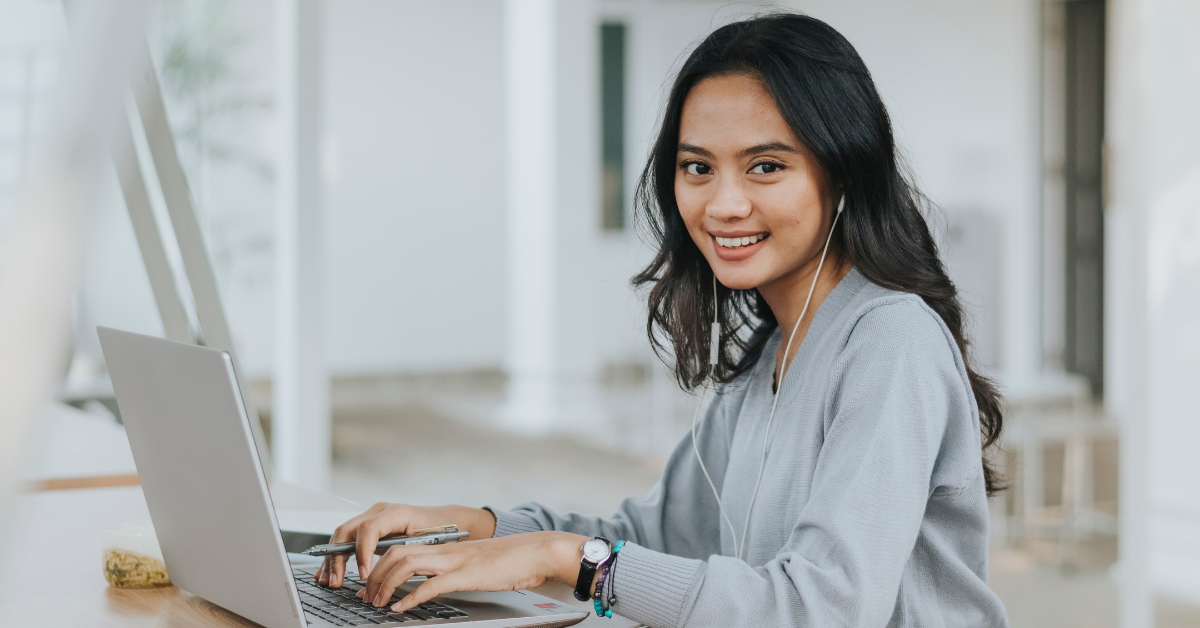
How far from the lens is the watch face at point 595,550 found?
35.0 inches

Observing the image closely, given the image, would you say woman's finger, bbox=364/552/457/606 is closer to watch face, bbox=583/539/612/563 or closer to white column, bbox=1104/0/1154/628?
watch face, bbox=583/539/612/563

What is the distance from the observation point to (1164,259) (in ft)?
7.95

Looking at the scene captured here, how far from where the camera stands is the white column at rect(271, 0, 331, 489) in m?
3.36

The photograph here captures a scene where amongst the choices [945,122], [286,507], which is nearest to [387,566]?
[286,507]

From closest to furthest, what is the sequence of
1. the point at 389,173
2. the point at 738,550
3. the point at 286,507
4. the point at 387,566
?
the point at 387,566 → the point at 738,550 → the point at 286,507 → the point at 389,173

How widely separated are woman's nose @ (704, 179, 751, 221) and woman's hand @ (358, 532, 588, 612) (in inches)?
14.7

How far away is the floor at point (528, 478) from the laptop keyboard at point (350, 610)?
226 cm

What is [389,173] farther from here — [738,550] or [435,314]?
[738,550]

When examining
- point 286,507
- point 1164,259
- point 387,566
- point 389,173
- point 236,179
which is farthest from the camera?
point 389,173

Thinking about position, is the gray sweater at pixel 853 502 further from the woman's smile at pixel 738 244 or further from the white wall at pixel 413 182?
the white wall at pixel 413 182

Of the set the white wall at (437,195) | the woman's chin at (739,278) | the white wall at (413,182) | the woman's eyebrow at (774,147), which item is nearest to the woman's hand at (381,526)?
the woman's chin at (739,278)

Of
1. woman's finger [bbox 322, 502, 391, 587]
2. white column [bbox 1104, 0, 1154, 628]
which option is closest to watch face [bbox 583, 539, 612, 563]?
woman's finger [bbox 322, 502, 391, 587]

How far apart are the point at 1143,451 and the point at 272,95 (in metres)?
4.07

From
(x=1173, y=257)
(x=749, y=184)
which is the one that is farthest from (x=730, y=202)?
(x=1173, y=257)
